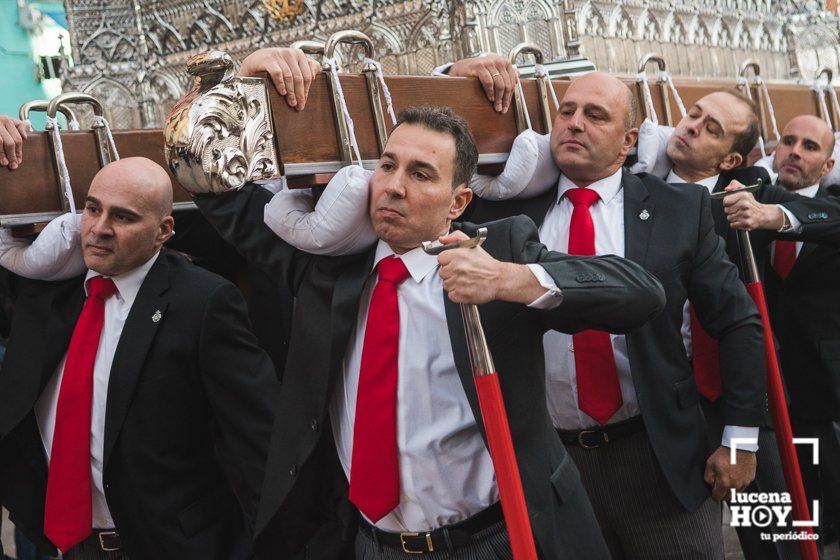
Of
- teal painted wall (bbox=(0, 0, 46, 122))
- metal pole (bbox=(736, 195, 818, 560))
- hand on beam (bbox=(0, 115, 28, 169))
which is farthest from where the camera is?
teal painted wall (bbox=(0, 0, 46, 122))

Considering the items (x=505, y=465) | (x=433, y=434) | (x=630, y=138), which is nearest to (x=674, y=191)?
(x=630, y=138)

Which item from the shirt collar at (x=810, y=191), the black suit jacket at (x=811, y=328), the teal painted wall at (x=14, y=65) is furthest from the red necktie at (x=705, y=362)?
the teal painted wall at (x=14, y=65)

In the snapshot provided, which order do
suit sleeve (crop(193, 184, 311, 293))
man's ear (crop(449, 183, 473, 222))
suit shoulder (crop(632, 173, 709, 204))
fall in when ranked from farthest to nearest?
suit shoulder (crop(632, 173, 709, 204)) < suit sleeve (crop(193, 184, 311, 293)) < man's ear (crop(449, 183, 473, 222))

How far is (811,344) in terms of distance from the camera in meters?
3.91

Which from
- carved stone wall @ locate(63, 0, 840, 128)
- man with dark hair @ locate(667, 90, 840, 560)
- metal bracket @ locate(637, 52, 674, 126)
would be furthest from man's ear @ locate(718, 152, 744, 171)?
carved stone wall @ locate(63, 0, 840, 128)

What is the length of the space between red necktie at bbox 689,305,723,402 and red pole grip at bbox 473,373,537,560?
1332 mm

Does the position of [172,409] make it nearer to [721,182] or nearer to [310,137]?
[310,137]

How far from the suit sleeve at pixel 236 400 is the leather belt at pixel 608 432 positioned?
843 mm

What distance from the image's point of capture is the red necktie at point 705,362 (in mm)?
2982

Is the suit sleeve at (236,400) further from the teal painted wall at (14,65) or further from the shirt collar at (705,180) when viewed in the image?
the teal painted wall at (14,65)

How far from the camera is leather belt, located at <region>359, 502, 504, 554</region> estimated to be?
204 centimetres

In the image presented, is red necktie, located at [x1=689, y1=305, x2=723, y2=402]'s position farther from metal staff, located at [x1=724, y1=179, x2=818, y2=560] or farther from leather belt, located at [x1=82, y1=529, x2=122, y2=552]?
leather belt, located at [x1=82, y1=529, x2=122, y2=552]

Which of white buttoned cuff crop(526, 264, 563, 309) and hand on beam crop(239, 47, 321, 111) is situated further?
hand on beam crop(239, 47, 321, 111)

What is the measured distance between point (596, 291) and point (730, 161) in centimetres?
181
